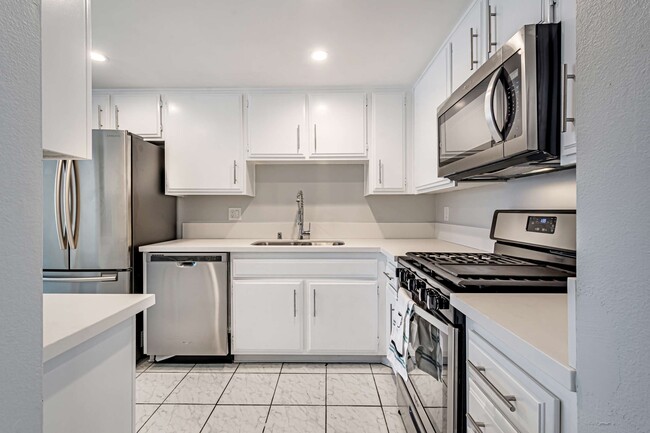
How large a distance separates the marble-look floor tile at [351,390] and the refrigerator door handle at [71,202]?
6.61ft

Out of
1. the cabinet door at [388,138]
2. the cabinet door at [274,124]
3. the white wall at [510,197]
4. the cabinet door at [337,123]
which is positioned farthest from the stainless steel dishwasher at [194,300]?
the white wall at [510,197]

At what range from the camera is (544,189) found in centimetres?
156

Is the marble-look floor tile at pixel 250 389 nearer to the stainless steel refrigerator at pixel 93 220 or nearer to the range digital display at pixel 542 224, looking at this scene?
the stainless steel refrigerator at pixel 93 220

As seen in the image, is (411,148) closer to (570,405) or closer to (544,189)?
(544,189)

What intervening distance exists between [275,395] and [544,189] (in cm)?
191

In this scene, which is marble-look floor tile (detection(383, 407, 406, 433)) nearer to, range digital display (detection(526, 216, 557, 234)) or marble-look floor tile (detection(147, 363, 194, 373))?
range digital display (detection(526, 216, 557, 234))

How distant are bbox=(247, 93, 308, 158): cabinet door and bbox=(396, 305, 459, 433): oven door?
1.81 m

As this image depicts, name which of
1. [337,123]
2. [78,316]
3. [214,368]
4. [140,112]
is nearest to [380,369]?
[214,368]

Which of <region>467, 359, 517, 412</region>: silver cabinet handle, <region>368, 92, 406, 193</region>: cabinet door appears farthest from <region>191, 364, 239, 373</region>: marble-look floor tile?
<region>467, 359, 517, 412</region>: silver cabinet handle

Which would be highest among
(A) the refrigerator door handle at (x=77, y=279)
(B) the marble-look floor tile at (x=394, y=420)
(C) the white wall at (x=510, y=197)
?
(C) the white wall at (x=510, y=197)

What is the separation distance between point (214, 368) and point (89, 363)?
1726 mm

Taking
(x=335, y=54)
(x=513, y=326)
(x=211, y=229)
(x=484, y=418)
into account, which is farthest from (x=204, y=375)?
A: (x=335, y=54)

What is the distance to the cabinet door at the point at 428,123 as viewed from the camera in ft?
6.80

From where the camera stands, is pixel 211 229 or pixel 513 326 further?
pixel 211 229
